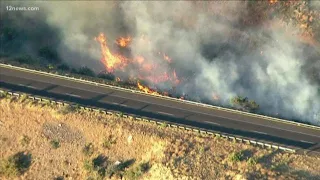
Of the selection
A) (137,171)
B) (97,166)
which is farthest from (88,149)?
(137,171)

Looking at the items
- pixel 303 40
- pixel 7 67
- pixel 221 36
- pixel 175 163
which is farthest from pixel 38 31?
pixel 303 40

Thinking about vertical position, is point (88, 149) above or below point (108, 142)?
below

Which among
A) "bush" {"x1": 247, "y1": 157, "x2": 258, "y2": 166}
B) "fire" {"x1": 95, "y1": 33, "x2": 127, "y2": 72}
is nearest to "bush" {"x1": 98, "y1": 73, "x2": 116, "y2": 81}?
"fire" {"x1": 95, "y1": 33, "x2": 127, "y2": 72}

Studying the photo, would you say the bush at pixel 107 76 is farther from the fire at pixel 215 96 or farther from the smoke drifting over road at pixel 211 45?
the fire at pixel 215 96

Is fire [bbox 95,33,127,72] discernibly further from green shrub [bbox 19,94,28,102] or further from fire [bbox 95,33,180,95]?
green shrub [bbox 19,94,28,102]

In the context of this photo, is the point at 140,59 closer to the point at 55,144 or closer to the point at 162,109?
the point at 162,109

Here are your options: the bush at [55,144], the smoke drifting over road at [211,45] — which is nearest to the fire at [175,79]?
the smoke drifting over road at [211,45]

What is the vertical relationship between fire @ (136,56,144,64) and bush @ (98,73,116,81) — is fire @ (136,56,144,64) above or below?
above
